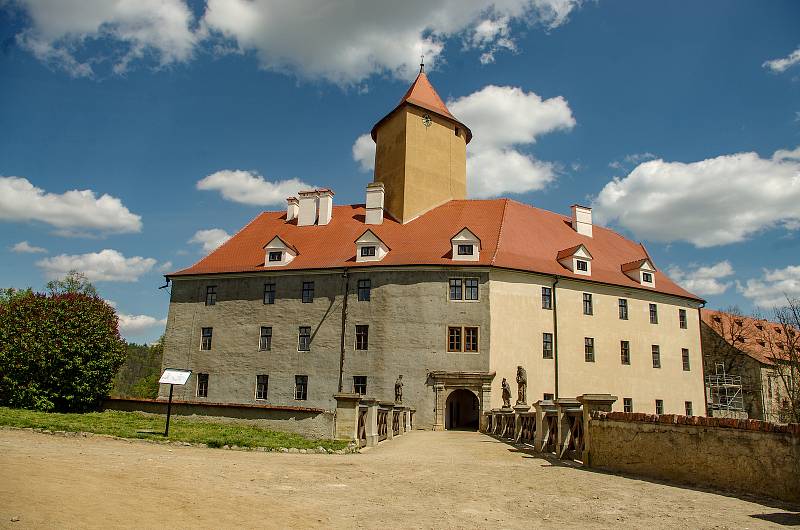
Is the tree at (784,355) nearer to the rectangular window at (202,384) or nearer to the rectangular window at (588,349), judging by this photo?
the rectangular window at (588,349)

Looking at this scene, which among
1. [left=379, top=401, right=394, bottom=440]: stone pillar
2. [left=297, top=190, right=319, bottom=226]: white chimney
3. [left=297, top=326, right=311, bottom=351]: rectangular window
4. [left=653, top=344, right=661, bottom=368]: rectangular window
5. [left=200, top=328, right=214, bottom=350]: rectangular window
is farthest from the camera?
[left=297, top=190, right=319, bottom=226]: white chimney

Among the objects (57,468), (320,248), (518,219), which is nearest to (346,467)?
(57,468)

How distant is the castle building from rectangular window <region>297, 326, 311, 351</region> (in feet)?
0.34

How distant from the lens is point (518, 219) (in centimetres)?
3384

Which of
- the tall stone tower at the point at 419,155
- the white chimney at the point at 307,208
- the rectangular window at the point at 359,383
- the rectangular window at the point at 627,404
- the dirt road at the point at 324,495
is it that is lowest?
the dirt road at the point at 324,495

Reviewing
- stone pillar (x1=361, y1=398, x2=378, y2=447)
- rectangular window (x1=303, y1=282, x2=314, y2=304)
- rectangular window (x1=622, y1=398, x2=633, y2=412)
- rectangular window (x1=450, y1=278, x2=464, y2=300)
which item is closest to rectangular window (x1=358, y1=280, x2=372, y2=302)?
rectangular window (x1=303, y1=282, x2=314, y2=304)

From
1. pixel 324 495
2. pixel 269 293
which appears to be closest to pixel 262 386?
pixel 269 293

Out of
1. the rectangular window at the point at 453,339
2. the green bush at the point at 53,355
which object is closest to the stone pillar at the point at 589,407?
the rectangular window at the point at 453,339

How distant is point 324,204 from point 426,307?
10.4m

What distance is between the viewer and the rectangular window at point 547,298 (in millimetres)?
Result: 30188

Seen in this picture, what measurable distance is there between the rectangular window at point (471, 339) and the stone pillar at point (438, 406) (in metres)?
2.19

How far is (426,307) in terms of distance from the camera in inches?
1134

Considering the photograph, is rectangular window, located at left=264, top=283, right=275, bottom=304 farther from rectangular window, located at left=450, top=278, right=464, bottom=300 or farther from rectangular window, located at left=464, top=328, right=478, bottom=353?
rectangular window, located at left=464, top=328, right=478, bottom=353

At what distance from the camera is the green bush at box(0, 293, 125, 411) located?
22.8m
